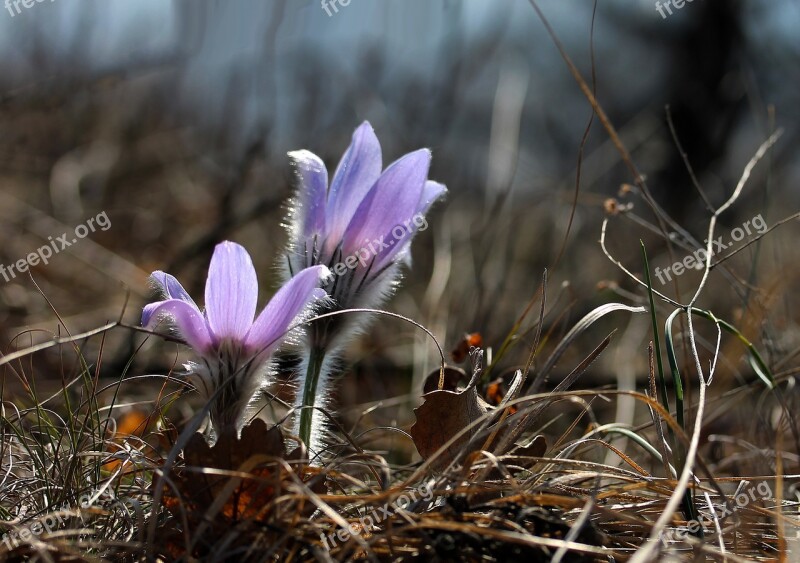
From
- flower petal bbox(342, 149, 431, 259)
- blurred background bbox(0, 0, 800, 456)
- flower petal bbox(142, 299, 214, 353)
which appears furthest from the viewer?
blurred background bbox(0, 0, 800, 456)

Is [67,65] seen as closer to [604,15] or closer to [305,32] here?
[305,32]

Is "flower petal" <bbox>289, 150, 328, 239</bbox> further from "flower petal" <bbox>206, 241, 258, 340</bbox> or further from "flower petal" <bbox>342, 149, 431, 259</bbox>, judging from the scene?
"flower petal" <bbox>206, 241, 258, 340</bbox>

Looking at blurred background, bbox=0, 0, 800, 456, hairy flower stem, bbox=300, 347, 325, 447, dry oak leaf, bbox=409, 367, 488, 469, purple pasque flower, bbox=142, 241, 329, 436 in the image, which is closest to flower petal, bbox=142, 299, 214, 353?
purple pasque flower, bbox=142, 241, 329, 436

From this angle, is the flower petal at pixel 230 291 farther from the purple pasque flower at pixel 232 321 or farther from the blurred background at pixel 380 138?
→ the blurred background at pixel 380 138

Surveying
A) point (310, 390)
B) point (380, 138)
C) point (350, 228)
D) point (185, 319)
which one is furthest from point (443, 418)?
point (380, 138)

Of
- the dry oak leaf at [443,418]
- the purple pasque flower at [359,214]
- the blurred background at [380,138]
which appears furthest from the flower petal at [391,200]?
the blurred background at [380,138]

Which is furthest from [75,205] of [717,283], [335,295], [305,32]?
Answer: [717,283]

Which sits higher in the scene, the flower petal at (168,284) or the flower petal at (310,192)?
the flower petal at (310,192)
